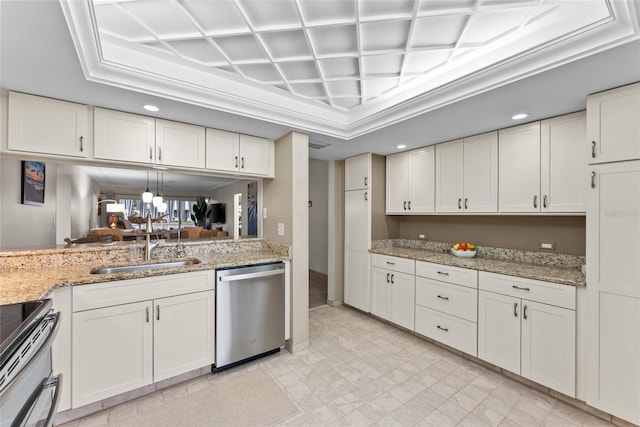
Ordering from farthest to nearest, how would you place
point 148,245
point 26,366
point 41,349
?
point 148,245 → point 41,349 → point 26,366

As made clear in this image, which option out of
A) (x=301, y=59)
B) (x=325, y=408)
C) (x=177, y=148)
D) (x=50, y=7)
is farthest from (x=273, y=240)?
(x=50, y=7)

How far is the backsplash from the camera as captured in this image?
7.72 ft

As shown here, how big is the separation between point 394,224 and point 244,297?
96.8 inches

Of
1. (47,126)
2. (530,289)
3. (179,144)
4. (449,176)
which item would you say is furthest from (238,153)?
(530,289)

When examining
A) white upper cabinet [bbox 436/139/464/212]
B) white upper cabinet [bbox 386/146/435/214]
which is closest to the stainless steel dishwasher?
white upper cabinet [bbox 386/146/435/214]

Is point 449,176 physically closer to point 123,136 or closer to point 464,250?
point 464,250

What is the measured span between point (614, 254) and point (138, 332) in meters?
3.38

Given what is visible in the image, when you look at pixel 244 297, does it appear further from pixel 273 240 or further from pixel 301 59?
pixel 301 59

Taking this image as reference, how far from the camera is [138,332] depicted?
1907 millimetres

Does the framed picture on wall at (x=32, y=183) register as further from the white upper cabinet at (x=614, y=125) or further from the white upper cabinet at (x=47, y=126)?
the white upper cabinet at (x=614, y=125)

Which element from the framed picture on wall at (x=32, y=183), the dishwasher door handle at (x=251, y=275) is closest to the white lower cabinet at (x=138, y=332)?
the dishwasher door handle at (x=251, y=275)

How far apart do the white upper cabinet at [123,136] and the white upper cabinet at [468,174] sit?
3050mm

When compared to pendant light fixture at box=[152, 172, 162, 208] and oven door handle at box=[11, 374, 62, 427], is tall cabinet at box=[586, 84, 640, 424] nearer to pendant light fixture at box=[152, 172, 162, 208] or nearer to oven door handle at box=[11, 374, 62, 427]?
oven door handle at box=[11, 374, 62, 427]

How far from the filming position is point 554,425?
174cm
